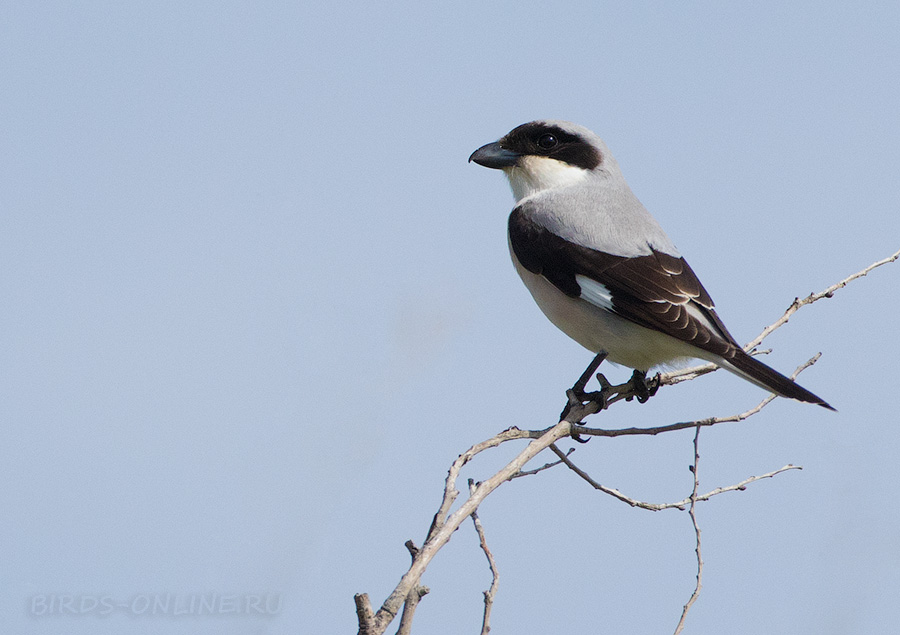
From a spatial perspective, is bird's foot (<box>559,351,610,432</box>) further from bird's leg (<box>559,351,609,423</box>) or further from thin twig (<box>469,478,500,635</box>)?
thin twig (<box>469,478,500,635</box>)

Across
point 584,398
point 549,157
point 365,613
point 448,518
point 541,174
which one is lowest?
point 365,613

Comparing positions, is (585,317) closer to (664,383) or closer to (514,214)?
(664,383)

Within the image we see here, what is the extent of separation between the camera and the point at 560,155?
16.3 ft

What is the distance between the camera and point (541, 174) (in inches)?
195

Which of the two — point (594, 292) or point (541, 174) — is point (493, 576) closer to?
point (594, 292)

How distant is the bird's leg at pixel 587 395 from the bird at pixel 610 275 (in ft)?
0.05

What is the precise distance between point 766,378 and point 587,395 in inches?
31.8

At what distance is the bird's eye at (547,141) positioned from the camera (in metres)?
5.00

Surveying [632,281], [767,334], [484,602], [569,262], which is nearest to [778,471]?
[767,334]

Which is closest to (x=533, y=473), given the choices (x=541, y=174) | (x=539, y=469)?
(x=539, y=469)

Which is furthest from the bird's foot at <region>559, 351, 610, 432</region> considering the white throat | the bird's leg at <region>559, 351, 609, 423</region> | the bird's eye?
the bird's eye

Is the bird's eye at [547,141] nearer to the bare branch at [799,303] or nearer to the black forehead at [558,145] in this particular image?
the black forehead at [558,145]

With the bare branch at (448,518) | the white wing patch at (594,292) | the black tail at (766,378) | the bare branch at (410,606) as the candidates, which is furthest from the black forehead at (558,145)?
the bare branch at (410,606)

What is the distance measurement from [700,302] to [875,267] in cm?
76
